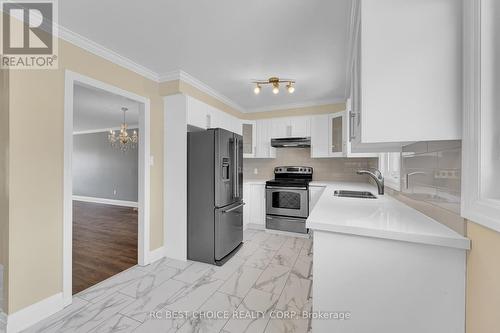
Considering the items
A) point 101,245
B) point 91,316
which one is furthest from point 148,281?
point 101,245

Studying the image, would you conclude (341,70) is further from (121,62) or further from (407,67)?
(121,62)

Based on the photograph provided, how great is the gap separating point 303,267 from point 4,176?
2.88 m

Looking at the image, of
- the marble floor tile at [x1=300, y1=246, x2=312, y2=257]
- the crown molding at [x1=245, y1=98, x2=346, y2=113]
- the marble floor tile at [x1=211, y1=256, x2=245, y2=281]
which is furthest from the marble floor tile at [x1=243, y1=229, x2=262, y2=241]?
the crown molding at [x1=245, y1=98, x2=346, y2=113]

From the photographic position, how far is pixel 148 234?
8.44 feet

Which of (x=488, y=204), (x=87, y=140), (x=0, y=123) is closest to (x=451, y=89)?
(x=488, y=204)

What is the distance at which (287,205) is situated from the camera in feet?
11.7

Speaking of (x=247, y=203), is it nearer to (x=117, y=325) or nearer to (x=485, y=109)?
(x=117, y=325)

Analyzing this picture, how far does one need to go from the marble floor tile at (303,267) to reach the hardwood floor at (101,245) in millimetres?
1993

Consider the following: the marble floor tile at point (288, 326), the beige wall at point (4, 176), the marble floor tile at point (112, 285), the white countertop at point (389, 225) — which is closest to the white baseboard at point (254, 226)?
the marble floor tile at point (112, 285)

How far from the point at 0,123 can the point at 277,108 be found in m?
3.60

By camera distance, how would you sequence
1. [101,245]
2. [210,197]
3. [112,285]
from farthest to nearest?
[101,245] < [210,197] < [112,285]

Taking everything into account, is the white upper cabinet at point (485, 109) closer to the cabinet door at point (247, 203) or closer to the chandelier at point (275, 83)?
the chandelier at point (275, 83)

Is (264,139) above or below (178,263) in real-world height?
above

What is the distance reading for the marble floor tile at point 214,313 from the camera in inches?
61.4
